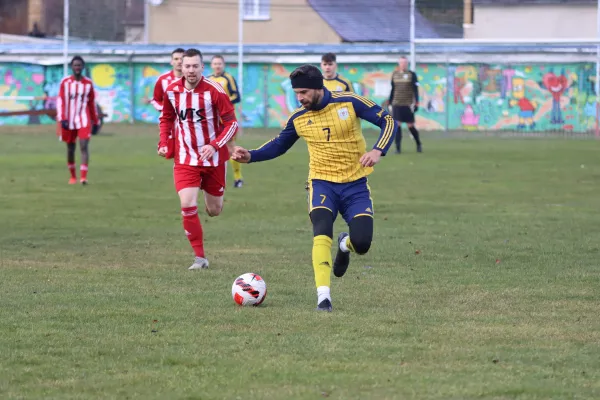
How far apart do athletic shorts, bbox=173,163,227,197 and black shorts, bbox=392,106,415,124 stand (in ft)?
57.2

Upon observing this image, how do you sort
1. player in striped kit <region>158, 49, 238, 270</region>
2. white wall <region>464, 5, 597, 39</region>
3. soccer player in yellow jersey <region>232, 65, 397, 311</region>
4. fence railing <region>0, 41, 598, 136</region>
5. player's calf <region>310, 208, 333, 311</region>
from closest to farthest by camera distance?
player's calf <region>310, 208, 333, 311</region>
soccer player in yellow jersey <region>232, 65, 397, 311</region>
player in striped kit <region>158, 49, 238, 270</region>
white wall <region>464, 5, 597, 39</region>
fence railing <region>0, 41, 598, 136</region>

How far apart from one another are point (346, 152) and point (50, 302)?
265 centimetres

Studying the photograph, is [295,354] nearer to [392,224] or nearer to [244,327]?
[244,327]

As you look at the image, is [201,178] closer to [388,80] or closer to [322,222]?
[322,222]

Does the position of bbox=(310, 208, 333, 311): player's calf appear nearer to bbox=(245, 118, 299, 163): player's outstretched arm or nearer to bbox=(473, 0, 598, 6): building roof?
bbox=(245, 118, 299, 163): player's outstretched arm

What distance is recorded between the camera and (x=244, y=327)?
784 centimetres

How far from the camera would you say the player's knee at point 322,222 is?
8656 millimetres

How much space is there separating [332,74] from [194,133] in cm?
701

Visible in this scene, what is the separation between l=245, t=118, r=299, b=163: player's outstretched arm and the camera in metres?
9.10

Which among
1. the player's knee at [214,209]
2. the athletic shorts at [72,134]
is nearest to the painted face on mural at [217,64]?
the athletic shorts at [72,134]

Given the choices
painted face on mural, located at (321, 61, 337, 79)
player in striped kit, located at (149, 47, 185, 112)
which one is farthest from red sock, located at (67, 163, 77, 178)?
player in striped kit, located at (149, 47, 185, 112)

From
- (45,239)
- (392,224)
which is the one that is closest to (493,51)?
(392,224)

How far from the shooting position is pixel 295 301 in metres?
9.05

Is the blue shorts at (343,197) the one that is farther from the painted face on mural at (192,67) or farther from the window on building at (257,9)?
the window on building at (257,9)
